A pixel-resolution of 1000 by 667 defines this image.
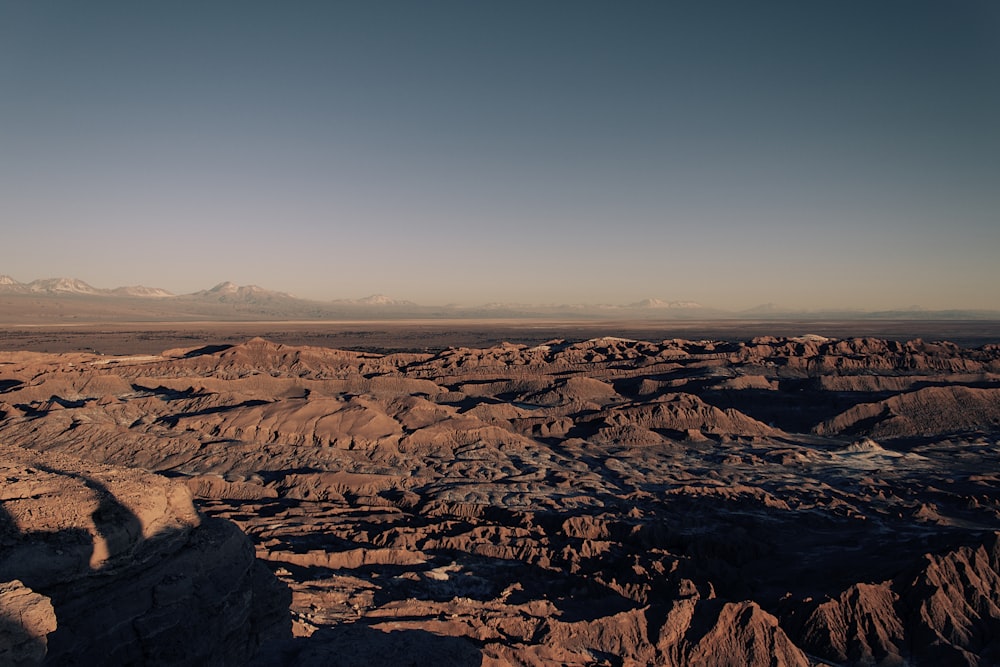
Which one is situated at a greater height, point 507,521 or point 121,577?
point 121,577

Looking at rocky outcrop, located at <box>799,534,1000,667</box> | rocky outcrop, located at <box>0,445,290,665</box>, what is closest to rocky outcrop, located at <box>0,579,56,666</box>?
rocky outcrop, located at <box>0,445,290,665</box>

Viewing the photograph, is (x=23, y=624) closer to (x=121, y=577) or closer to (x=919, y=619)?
(x=121, y=577)

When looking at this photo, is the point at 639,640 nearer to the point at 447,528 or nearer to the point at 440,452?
the point at 447,528

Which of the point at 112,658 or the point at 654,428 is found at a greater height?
the point at 112,658

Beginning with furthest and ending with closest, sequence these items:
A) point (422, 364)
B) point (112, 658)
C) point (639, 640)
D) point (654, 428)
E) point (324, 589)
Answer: point (422, 364) → point (654, 428) → point (324, 589) → point (639, 640) → point (112, 658)

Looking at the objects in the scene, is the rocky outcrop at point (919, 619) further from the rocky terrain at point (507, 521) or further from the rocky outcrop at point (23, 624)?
the rocky outcrop at point (23, 624)

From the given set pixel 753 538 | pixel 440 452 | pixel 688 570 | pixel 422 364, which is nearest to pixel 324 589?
pixel 688 570

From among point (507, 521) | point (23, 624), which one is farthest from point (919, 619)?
point (23, 624)
